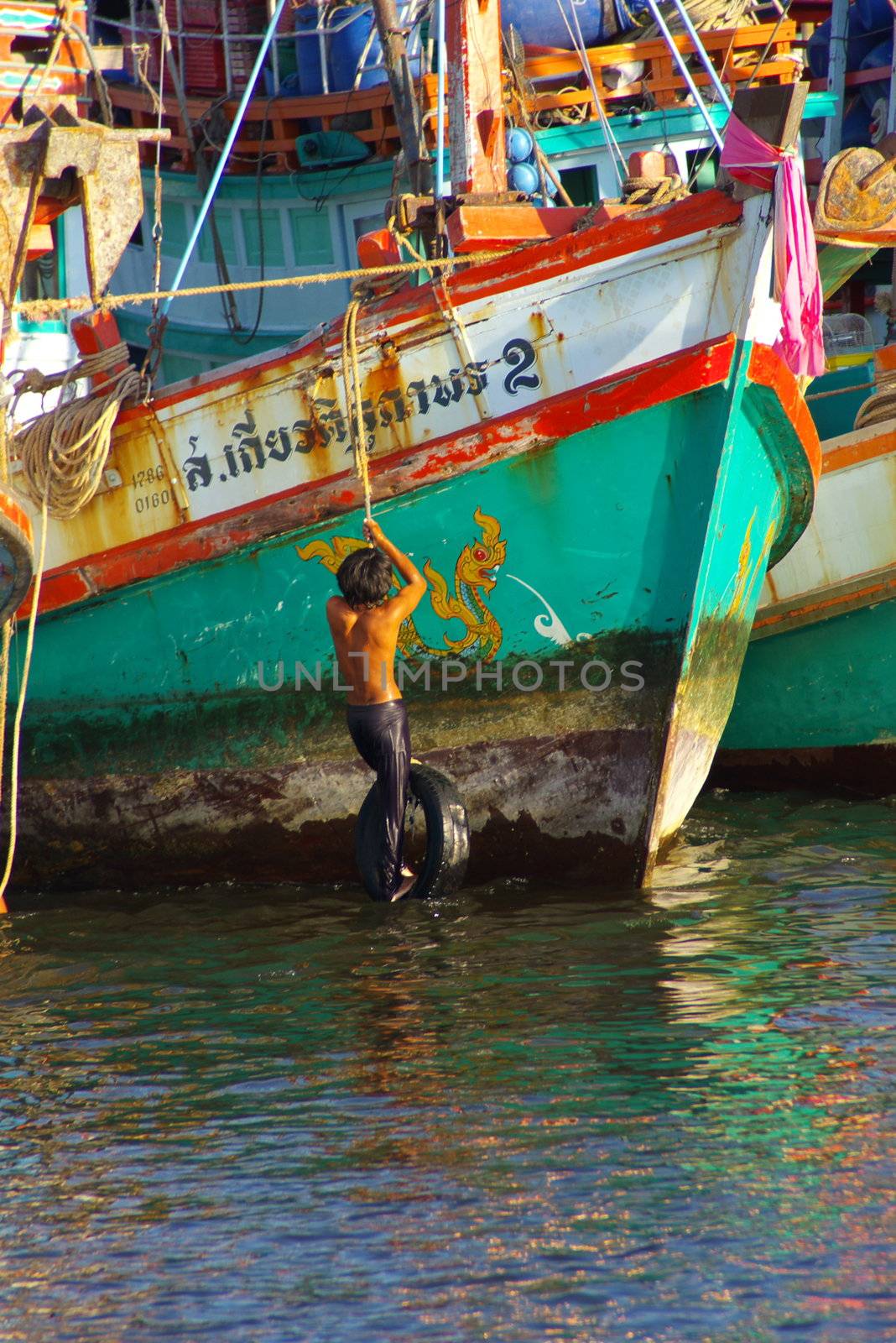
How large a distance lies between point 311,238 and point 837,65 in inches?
266

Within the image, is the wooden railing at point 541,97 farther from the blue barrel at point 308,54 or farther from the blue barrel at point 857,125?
the blue barrel at point 857,125

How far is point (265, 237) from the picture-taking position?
1611 cm

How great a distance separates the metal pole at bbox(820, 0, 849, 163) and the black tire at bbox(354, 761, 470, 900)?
44.4 ft

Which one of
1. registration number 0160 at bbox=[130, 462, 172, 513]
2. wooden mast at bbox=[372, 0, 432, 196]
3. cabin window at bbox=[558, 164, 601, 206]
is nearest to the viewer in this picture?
registration number 0160 at bbox=[130, 462, 172, 513]

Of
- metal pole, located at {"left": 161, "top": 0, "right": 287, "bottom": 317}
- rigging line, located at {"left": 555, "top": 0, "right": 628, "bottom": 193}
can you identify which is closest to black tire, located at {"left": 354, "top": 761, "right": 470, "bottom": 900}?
metal pole, located at {"left": 161, "top": 0, "right": 287, "bottom": 317}

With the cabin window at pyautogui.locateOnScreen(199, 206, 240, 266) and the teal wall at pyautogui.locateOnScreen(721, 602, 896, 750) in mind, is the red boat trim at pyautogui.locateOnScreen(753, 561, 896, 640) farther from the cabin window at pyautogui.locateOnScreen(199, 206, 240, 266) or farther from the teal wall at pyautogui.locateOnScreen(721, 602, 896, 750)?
the cabin window at pyautogui.locateOnScreen(199, 206, 240, 266)

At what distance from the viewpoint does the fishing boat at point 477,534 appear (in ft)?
21.3

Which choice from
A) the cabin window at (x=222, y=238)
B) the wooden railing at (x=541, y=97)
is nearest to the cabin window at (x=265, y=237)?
the cabin window at (x=222, y=238)

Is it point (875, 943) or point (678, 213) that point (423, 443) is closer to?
point (678, 213)

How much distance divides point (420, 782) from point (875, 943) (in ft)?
6.61

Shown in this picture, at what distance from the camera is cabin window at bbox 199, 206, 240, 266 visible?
16.3 metres

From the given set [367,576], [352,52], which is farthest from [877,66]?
[367,576]

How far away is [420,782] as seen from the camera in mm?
6707

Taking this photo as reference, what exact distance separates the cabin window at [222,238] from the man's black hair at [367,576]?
10.7 meters
